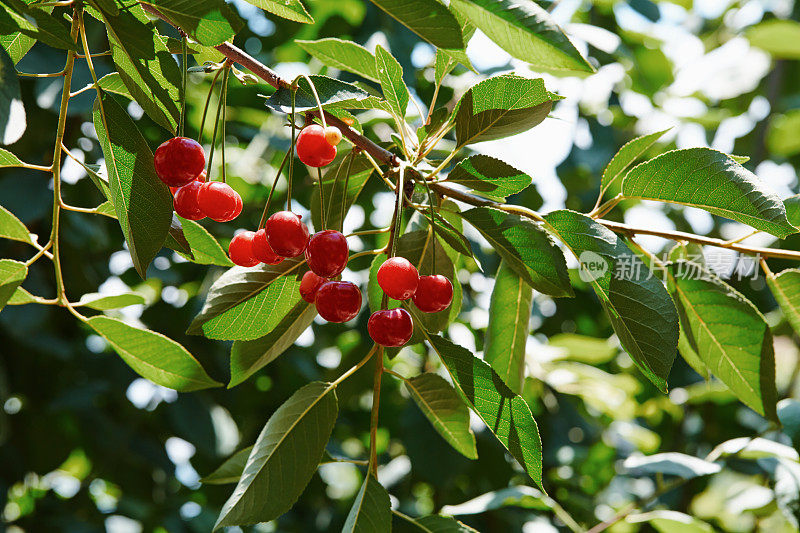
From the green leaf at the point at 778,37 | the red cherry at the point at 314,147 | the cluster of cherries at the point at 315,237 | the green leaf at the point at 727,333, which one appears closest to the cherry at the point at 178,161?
the cluster of cherries at the point at 315,237

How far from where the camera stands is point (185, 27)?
2.07 ft

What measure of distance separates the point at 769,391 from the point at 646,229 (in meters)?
0.33

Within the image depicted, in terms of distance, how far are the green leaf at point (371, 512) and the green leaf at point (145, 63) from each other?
0.50 m

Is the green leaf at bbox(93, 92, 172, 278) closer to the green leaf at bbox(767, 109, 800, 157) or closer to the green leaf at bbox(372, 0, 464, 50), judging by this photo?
the green leaf at bbox(372, 0, 464, 50)

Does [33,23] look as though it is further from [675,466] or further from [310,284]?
[675,466]

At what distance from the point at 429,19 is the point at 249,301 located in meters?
0.45

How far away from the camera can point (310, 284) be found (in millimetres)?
870

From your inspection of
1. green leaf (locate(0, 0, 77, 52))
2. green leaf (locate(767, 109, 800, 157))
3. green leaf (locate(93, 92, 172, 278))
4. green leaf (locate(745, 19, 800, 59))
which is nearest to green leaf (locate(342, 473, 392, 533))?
green leaf (locate(93, 92, 172, 278))

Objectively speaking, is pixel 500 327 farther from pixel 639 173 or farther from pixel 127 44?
pixel 127 44

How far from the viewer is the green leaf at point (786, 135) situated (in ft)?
8.77

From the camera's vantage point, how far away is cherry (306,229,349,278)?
740 millimetres

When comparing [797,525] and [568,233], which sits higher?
[568,233]

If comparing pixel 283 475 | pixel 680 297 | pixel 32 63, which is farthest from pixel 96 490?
pixel 680 297

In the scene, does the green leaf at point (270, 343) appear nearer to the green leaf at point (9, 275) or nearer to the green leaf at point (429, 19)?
the green leaf at point (9, 275)
